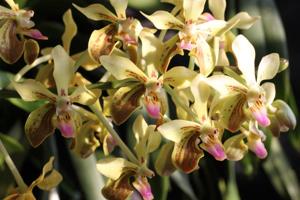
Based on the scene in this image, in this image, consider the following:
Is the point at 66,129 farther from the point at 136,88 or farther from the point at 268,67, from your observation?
the point at 268,67

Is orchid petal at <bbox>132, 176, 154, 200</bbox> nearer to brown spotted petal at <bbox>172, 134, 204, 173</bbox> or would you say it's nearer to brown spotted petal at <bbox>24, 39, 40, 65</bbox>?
brown spotted petal at <bbox>172, 134, 204, 173</bbox>

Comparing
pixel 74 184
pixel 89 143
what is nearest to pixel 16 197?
pixel 89 143

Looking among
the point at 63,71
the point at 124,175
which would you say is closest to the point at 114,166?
the point at 124,175

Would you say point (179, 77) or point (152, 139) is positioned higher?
point (179, 77)

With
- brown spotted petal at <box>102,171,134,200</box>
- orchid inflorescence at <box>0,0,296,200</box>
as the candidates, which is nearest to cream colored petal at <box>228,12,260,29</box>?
orchid inflorescence at <box>0,0,296,200</box>

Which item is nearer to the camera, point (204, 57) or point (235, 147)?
point (204, 57)

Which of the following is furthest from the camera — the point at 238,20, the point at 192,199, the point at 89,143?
the point at 192,199

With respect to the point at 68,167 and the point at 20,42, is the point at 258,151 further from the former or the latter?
the point at 68,167
